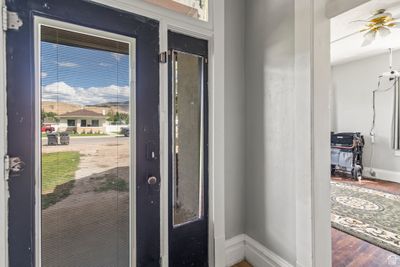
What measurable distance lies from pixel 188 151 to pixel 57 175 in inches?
35.1

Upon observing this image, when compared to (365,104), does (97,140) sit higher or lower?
lower

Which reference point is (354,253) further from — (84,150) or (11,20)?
(11,20)

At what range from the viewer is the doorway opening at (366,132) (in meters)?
2.48

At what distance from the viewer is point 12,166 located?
113cm

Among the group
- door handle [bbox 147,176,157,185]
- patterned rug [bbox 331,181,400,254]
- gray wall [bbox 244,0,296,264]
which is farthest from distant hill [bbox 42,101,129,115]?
patterned rug [bbox 331,181,400,254]


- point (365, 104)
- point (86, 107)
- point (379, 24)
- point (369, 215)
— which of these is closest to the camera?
point (86, 107)

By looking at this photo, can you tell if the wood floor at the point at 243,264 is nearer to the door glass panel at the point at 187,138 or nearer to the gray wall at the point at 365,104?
the door glass panel at the point at 187,138

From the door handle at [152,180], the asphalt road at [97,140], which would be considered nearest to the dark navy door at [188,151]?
the door handle at [152,180]

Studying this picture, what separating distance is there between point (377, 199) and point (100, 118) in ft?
13.7

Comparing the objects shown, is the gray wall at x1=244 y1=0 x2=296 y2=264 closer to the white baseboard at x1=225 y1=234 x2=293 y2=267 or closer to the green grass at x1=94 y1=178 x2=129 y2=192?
the white baseboard at x1=225 y1=234 x2=293 y2=267

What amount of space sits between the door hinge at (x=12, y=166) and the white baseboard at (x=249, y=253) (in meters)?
1.61

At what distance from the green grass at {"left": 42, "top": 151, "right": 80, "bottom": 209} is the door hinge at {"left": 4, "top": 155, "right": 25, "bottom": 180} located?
0.10 metres

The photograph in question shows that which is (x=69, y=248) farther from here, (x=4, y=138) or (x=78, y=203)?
(x=4, y=138)

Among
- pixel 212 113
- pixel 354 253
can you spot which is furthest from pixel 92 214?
pixel 354 253
